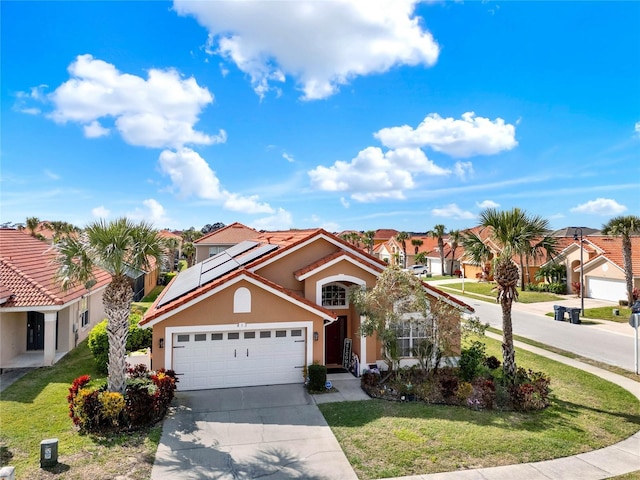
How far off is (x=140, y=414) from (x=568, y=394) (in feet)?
45.6

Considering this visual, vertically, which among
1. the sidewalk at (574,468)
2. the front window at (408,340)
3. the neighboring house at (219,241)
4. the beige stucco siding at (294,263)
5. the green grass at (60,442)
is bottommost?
the sidewalk at (574,468)

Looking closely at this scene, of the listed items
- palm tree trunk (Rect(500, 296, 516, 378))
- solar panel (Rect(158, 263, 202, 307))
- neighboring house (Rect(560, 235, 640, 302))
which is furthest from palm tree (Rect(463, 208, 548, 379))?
neighboring house (Rect(560, 235, 640, 302))

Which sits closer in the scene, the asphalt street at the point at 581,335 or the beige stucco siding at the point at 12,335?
the beige stucco siding at the point at 12,335

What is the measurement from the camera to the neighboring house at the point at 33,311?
52.6ft

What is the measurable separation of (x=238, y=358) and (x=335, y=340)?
172 inches

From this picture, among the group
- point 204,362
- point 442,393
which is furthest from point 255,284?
point 442,393

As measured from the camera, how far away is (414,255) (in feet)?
239

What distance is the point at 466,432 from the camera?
10930mm

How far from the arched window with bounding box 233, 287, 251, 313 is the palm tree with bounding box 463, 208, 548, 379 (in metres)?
8.73

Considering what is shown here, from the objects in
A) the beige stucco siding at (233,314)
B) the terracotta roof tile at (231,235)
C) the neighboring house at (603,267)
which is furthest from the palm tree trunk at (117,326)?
the neighboring house at (603,267)

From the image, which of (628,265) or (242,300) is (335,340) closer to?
(242,300)

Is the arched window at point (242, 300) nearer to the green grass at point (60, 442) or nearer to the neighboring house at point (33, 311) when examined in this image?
the green grass at point (60, 442)

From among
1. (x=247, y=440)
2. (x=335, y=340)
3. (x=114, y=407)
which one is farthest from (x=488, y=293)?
(x=114, y=407)

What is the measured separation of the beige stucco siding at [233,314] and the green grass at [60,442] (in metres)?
3.22
